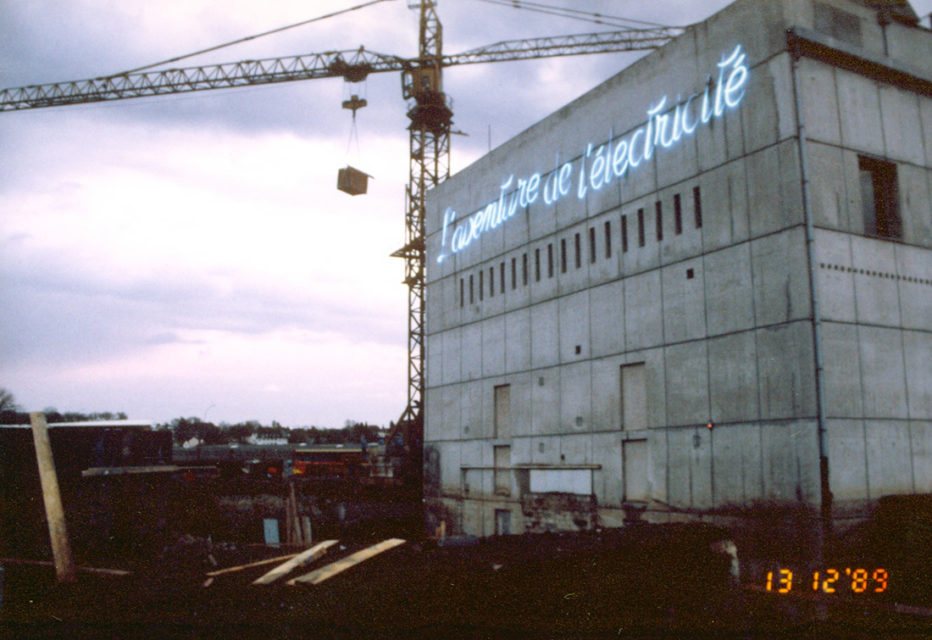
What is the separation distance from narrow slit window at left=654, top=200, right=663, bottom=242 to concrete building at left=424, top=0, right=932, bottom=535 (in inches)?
6.8

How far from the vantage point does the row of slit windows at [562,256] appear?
23016 mm

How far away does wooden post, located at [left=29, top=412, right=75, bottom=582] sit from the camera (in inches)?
635

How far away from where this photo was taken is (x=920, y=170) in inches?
858

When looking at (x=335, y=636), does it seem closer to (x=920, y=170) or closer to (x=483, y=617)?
(x=483, y=617)

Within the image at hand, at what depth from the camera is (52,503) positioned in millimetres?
16172

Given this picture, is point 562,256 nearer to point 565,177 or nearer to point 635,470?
point 565,177

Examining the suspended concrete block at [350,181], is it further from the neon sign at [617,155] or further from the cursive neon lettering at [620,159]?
the cursive neon lettering at [620,159]

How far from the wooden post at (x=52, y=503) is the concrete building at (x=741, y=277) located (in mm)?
16056

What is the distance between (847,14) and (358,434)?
8835 cm

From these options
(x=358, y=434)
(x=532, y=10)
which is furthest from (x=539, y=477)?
(x=358, y=434)

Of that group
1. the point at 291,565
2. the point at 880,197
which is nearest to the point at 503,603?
the point at 291,565

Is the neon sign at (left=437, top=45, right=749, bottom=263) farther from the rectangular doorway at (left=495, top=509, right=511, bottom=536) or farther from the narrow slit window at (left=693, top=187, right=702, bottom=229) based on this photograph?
the rectangular doorway at (left=495, top=509, right=511, bottom=536)

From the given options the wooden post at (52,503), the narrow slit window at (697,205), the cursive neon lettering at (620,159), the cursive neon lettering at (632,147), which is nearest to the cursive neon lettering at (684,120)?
the narrow slit window at (697,205)

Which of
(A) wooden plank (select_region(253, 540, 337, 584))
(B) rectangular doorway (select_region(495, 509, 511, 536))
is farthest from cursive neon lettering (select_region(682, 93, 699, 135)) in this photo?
(B) rectangular doorway (select_region(495, 509, 511, 536))
